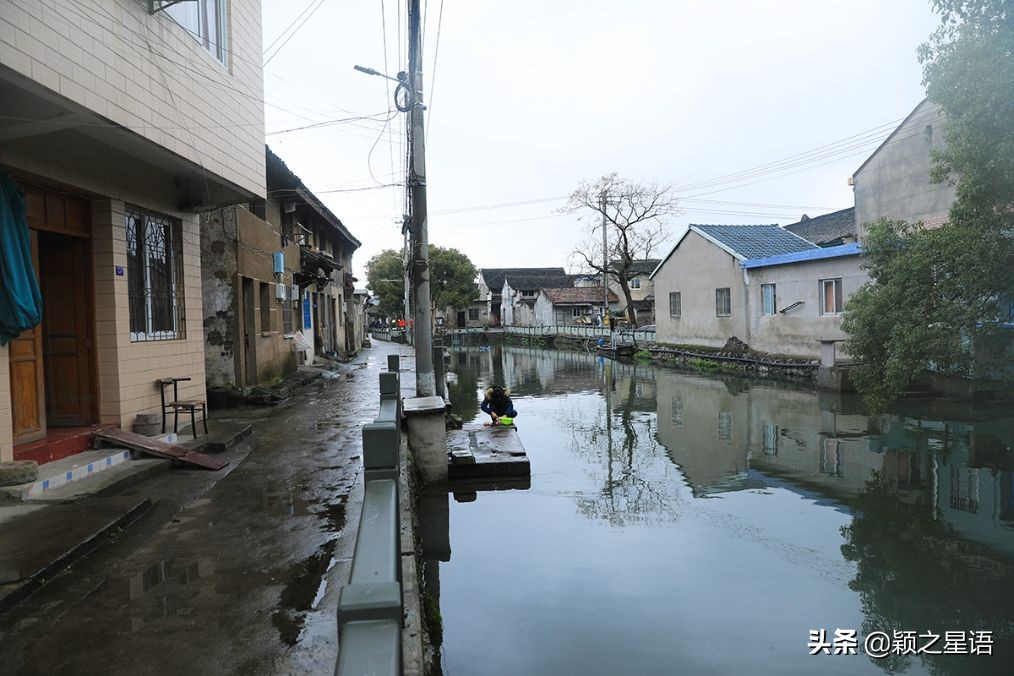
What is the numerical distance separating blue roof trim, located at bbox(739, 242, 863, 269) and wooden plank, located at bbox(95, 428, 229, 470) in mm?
17293

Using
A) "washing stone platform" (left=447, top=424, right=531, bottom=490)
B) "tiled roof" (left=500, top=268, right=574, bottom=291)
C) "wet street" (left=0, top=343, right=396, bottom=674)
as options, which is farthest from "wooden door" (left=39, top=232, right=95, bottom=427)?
"tiled roof" (left=500, top=268, right=574, bottom=291)

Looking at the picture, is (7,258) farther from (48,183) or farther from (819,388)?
(819,388)

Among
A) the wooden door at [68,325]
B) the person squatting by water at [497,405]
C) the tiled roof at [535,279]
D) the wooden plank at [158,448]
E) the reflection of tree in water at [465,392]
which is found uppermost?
the tiled roof at [535,279]

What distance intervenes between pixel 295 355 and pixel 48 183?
433 inches

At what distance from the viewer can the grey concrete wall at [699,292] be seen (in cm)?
2658

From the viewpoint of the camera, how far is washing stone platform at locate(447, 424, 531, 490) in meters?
9.51

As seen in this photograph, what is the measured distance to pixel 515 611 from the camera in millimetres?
5750

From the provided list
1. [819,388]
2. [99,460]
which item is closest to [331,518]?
[99,460]

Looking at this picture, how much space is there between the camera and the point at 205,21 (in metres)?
8.32

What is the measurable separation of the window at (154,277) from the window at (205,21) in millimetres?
2142

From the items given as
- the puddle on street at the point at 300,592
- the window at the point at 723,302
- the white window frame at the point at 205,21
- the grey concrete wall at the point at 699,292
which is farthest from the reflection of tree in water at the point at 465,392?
the window at the point at 723,302

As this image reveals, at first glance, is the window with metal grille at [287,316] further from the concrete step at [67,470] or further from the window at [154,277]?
the concrete step at [67,470]

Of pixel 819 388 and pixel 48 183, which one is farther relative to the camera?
pixel 819 388

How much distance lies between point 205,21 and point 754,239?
2365 cm
